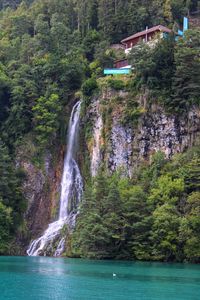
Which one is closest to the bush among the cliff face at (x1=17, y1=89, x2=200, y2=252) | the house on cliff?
the cliff face at (x1=17, y1=89, x2=200, y2=252)

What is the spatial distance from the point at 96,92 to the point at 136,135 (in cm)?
703

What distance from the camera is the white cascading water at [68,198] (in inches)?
2009

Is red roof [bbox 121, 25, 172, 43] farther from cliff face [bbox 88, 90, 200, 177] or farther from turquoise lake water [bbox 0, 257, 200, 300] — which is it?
turquoise lake water [bbox 0, 257, 200, 300]

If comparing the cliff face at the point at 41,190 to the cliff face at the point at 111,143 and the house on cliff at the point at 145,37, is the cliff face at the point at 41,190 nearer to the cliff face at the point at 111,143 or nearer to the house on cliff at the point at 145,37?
the cliff face at the point at 111,143

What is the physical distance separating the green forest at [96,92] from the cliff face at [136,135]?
3.05 ft

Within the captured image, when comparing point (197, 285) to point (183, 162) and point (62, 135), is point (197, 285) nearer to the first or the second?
point (183, 162)

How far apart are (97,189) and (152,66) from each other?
1505cm

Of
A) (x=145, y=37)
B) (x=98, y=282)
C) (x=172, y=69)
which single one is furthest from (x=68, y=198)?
(x=98, y=282)

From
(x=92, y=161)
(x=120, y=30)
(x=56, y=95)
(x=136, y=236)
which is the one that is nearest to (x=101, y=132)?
(x=92, y=161)

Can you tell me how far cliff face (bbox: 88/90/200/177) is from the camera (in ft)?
176

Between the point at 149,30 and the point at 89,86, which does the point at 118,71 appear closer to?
the point at 89,86

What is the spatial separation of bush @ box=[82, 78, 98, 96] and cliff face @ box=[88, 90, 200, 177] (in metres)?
1.96

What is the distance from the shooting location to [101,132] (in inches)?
2237

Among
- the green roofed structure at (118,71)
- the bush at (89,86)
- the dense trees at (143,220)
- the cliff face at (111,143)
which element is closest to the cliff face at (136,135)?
the cliff face at (111,143)
